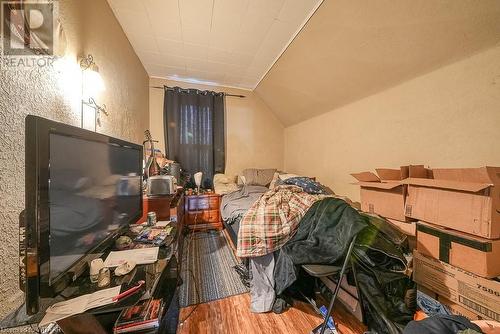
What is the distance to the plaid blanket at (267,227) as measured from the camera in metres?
1.41

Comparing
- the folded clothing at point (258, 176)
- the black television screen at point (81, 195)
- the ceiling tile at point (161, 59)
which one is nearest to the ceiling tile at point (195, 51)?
the ceiling tile at point (161, 59)

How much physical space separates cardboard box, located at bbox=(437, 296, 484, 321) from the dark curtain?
306 centimetres

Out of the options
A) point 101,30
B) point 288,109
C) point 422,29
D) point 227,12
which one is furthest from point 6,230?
point 288,109

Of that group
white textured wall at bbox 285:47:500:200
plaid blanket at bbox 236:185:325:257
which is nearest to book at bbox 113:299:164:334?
plaid blanket at bbox 236:185:325:257

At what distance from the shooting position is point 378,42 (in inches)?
64.6

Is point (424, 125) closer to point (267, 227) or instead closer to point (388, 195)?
point (388, 195)

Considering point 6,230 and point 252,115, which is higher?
point 252,115

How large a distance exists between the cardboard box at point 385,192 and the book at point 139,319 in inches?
70.5

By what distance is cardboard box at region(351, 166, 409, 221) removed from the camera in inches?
59.6

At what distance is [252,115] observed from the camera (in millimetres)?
3783

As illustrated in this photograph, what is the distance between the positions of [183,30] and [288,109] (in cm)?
201

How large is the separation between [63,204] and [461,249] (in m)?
2.01

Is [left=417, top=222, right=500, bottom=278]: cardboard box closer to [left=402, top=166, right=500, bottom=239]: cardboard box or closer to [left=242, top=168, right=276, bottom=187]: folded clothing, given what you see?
[left=402, top=166, right=500, bottom=239]: cardboard box

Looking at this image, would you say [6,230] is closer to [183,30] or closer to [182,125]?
[183,30]
